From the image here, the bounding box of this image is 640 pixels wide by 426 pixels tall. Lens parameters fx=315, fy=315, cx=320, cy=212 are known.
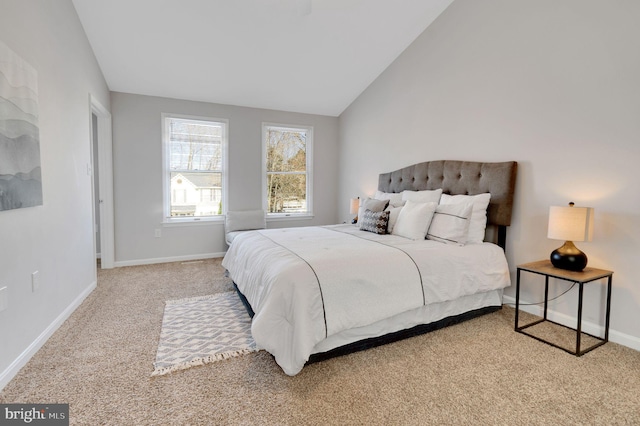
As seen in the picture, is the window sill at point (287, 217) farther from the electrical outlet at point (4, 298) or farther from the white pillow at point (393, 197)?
the electrical outlet at point (4, 298)

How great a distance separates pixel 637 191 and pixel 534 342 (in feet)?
4.25

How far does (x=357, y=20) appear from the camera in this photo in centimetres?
355

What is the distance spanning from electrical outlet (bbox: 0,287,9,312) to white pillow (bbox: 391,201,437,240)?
2.97 metres

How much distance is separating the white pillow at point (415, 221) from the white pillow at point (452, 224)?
0.07m

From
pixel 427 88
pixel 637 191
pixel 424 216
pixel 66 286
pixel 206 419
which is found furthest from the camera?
pixel 427 88

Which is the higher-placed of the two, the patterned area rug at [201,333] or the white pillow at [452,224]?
the white pillow at [452,224]

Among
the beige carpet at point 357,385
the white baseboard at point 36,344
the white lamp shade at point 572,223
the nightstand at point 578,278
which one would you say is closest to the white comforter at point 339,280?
the beige carpet at point 357,385

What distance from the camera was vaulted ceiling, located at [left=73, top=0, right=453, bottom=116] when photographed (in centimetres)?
321

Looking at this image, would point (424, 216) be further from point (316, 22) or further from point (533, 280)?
point (316, 22)

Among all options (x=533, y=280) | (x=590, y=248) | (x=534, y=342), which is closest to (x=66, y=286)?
(x=534, y=342)

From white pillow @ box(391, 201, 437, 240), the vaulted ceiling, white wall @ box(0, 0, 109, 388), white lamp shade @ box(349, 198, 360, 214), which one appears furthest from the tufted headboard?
white wall @ box(0, 0, 109, 388)

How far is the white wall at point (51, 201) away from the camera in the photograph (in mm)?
1937

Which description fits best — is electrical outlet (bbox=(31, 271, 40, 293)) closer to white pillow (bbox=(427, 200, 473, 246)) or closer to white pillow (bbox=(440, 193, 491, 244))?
white pillow (bbox=(427, 200, 473, 246))

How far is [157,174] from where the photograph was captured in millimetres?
4586
